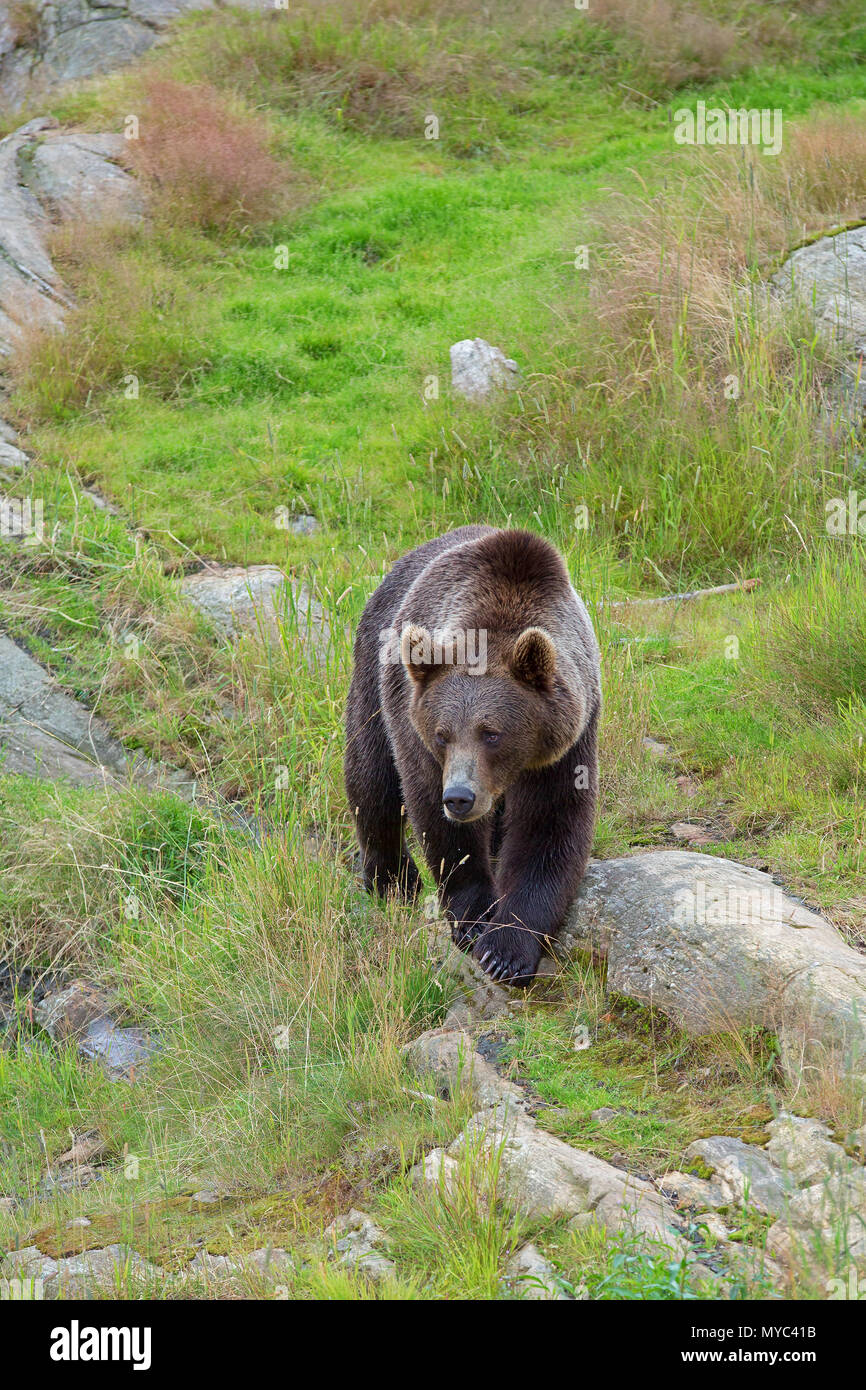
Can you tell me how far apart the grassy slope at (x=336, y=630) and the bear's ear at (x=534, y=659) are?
1141mm

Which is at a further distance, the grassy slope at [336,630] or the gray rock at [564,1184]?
the grassy slope at [336,630]

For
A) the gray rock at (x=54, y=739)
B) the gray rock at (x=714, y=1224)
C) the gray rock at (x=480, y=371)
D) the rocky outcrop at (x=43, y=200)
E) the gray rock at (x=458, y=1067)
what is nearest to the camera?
the gray rock at (x=714, y=1224)

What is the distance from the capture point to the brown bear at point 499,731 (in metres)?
4.66

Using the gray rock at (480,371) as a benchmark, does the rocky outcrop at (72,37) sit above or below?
above

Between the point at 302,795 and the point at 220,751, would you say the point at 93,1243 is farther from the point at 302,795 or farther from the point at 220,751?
the point at 220,751

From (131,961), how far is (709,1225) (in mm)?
3156

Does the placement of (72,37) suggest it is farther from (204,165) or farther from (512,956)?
(512,956)

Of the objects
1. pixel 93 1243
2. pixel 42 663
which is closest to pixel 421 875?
pixel 93 1243

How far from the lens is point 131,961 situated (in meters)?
5.92

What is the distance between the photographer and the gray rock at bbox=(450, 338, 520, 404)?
10281 millimetres

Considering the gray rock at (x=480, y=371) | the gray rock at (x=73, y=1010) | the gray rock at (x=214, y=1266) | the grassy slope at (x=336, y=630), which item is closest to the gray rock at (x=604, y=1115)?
the grassy slope at (x=336, y=630)

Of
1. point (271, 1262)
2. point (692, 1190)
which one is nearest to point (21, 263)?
point (271, 1262)

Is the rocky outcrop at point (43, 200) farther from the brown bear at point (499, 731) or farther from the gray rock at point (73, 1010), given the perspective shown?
the brown bear at point (499, 731)

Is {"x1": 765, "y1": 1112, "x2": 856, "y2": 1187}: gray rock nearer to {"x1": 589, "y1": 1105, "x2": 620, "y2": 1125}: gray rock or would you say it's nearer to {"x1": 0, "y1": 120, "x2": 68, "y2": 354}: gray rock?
{"x1": 589, "y1": 1105, "x2": 620, "y2": 1125}: gray rock
